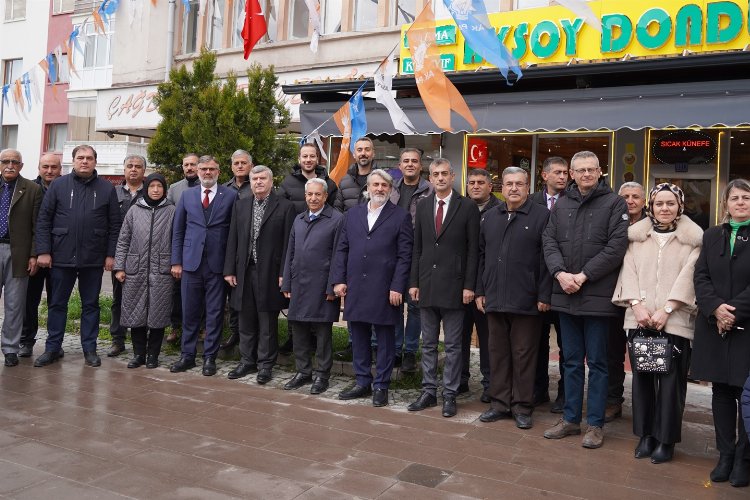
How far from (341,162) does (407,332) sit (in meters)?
2.72

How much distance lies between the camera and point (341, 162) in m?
8.59

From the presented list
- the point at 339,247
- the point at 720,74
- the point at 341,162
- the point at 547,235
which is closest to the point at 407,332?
the point at 339,247

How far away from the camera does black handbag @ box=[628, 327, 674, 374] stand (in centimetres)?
458

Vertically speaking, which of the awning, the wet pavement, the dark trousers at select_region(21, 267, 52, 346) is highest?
the awning

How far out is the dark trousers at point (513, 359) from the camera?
17.8 ft

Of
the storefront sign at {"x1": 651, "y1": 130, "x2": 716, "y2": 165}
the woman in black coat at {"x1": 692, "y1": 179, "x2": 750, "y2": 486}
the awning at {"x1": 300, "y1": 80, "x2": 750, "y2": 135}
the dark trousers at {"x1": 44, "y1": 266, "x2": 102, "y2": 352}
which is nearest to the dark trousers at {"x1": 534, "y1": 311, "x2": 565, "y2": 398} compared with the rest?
the woman in black coat at {"x1": 692, "y1": 179, "x2": 750, "y2": 486}

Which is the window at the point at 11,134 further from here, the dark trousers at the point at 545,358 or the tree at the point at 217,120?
the dark trousers at the point at 545,358

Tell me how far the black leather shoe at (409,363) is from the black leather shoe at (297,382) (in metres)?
0.99

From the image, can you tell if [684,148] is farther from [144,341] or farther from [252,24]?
[144,341]

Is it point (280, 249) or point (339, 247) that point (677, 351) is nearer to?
point (339, 247)

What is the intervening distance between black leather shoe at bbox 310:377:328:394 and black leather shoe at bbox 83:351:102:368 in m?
2.41

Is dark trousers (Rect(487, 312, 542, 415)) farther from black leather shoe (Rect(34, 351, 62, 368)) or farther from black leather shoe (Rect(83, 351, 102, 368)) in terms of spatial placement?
black leather shoe (Rect(34, 351, 62, 368))

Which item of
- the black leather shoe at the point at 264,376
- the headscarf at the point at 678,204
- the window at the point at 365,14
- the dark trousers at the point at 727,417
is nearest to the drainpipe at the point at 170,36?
the window at the point at 365,14

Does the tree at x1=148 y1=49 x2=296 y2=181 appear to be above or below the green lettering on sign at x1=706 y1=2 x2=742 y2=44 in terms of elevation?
below
